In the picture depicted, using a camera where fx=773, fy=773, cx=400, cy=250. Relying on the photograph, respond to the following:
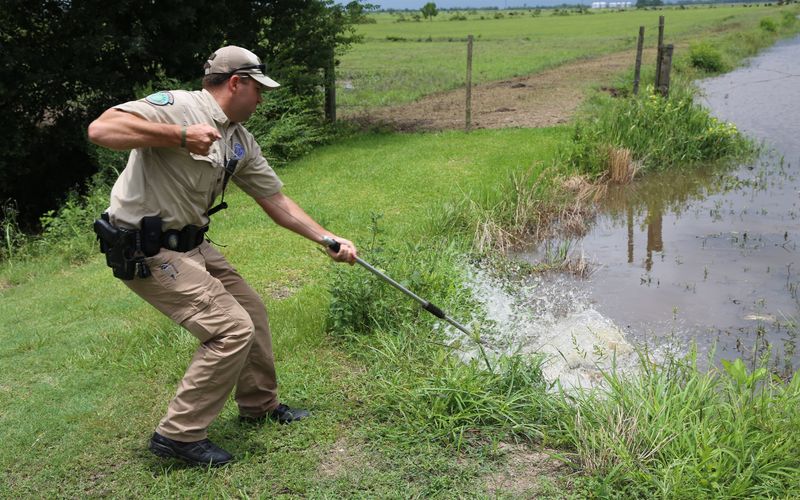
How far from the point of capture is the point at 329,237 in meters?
4.20

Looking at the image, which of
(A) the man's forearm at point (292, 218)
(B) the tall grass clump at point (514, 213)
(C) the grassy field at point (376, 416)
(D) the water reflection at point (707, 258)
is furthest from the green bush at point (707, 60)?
(A) the man's forearm at point (292, 218)

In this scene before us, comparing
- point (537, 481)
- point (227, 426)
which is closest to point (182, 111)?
point (227, 426)

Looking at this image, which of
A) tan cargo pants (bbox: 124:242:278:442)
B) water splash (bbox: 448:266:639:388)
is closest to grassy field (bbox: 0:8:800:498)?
tan cargo pants (bbox: 124:242:278:442)

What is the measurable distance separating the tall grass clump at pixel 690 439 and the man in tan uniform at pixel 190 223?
1.88m

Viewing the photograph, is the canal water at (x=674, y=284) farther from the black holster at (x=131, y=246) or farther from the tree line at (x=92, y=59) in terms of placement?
the tree line at (x=92, y=59)

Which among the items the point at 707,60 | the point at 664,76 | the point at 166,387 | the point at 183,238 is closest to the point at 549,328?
the point at 166,387

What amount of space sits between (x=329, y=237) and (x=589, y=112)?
10837 millimetres

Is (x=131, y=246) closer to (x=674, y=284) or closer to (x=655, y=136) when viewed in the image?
(x=674, y=284)

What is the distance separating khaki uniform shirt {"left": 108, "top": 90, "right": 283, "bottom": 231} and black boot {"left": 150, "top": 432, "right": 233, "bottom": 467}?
1075 millimetres

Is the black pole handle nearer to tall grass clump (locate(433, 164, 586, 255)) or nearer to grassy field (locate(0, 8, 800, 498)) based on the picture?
grassy field (locate(0, 8, 800, 498))

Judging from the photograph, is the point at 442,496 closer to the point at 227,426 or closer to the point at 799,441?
the point at 227,426

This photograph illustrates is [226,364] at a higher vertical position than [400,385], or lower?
higher

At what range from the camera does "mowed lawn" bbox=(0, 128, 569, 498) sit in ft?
12.8

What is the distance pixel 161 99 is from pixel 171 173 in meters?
0.35
